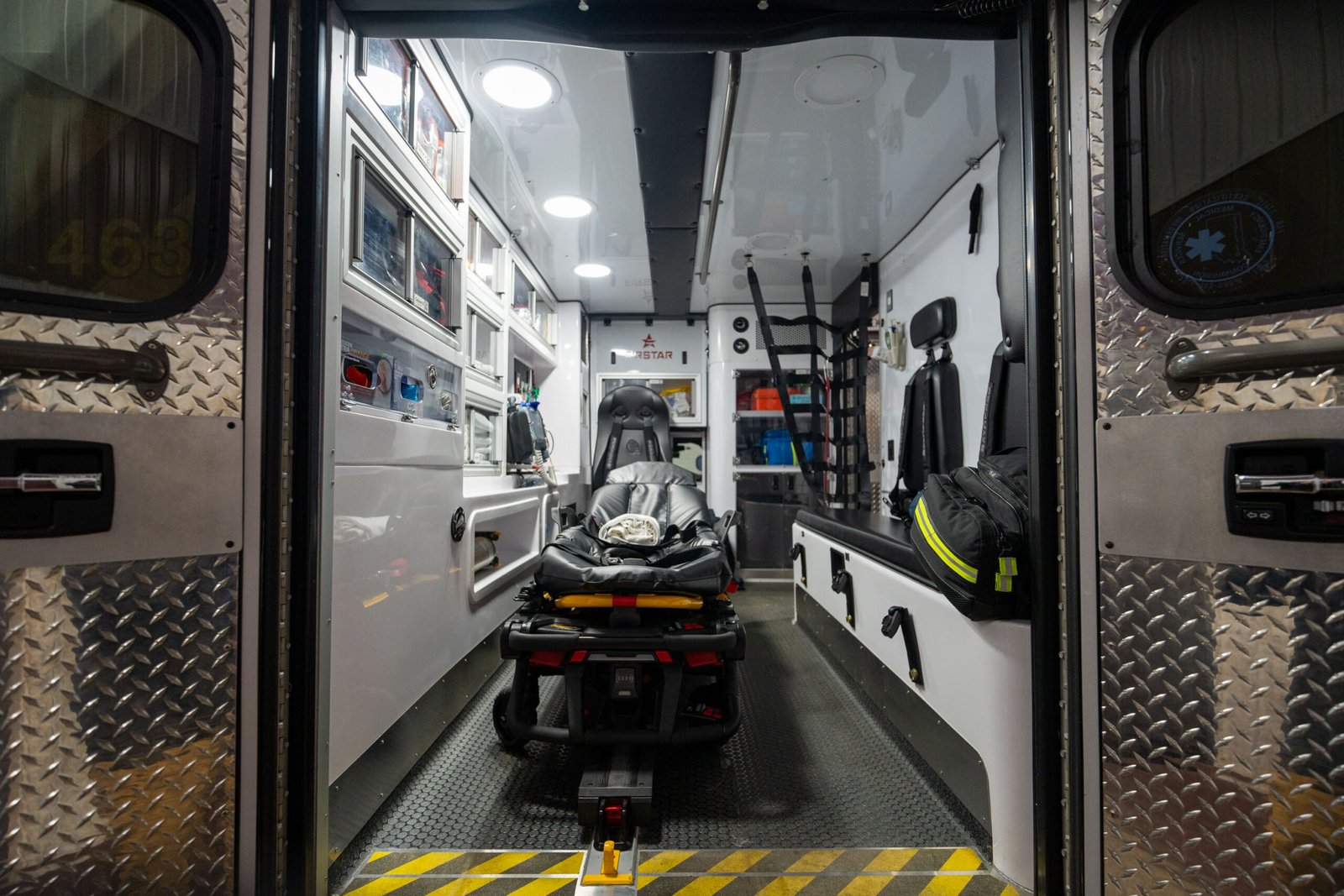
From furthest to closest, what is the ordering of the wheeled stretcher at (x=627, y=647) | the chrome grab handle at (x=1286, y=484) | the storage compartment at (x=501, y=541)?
the storage compartment at (x=501, y=541) < the wheeled stretcher at (x=627, y=647) < the chrome grab handle at (x=1286, y=484)

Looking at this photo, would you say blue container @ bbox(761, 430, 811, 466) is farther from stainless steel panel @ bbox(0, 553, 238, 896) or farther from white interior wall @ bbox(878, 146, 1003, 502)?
stainless steel panel @ bbox(0, 553, 238, 896)

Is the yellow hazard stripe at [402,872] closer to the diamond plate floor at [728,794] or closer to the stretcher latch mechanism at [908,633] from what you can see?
the diamond plate floor at [728,794]

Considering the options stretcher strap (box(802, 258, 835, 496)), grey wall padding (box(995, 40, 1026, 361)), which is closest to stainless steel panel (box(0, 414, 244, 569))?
grey wall padding (box(995, 40, 1026, 361))

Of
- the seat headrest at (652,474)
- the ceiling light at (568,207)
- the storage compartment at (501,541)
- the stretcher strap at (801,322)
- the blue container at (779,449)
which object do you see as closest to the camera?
the storage compartment at (501,541)

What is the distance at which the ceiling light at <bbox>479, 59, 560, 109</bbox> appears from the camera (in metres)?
2.47

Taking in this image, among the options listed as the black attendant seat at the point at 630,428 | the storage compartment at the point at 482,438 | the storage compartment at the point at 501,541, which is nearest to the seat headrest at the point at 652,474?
the storage compartment at the point at 501,541

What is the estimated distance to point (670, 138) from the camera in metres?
2.99

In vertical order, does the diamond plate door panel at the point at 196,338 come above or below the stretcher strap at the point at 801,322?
below

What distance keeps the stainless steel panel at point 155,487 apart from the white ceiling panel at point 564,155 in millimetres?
2055

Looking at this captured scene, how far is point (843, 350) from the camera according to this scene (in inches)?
216

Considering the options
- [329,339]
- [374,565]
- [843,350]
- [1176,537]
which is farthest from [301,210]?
[843,350]

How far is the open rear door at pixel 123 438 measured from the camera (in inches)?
42.8

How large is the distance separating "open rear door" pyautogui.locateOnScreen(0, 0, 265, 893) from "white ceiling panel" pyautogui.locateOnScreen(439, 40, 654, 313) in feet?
4.73

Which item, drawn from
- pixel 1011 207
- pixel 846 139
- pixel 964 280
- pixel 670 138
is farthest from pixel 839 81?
pixel 964 280
